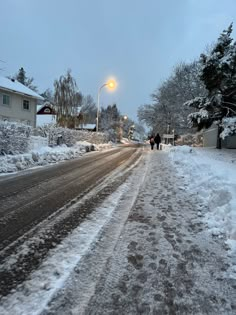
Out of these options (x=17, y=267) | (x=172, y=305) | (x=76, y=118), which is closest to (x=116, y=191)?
(x=17, y=267)

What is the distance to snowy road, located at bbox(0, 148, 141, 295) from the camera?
12.4 ft

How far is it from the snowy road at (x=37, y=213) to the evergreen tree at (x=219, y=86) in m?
14.7

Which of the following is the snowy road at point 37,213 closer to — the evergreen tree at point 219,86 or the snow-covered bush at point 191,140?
the evergreen tree at point 219,86

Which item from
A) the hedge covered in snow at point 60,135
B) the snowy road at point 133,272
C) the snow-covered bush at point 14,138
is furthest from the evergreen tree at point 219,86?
the snowy road at point 133,272

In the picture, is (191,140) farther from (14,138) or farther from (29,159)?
(29,159)

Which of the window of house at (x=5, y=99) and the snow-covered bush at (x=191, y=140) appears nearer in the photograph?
the window of house at (x=5, y=99)

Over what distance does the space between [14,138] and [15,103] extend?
2066 centimetres

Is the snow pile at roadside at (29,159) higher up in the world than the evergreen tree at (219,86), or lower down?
lower down

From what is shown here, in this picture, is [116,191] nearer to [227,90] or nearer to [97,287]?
[97,287]

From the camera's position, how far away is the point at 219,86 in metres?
22.9

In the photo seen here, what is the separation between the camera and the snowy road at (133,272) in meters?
2.91

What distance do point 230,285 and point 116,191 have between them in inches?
200

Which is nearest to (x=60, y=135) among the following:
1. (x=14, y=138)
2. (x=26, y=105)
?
(x=14, y=138)

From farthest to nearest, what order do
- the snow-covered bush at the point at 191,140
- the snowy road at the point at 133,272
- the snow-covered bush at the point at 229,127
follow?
1. the snow-covered bush at the point at 191,140
2. the snow-covered bush at the point at 229,127
3. the snowy road at the point at 133,272
